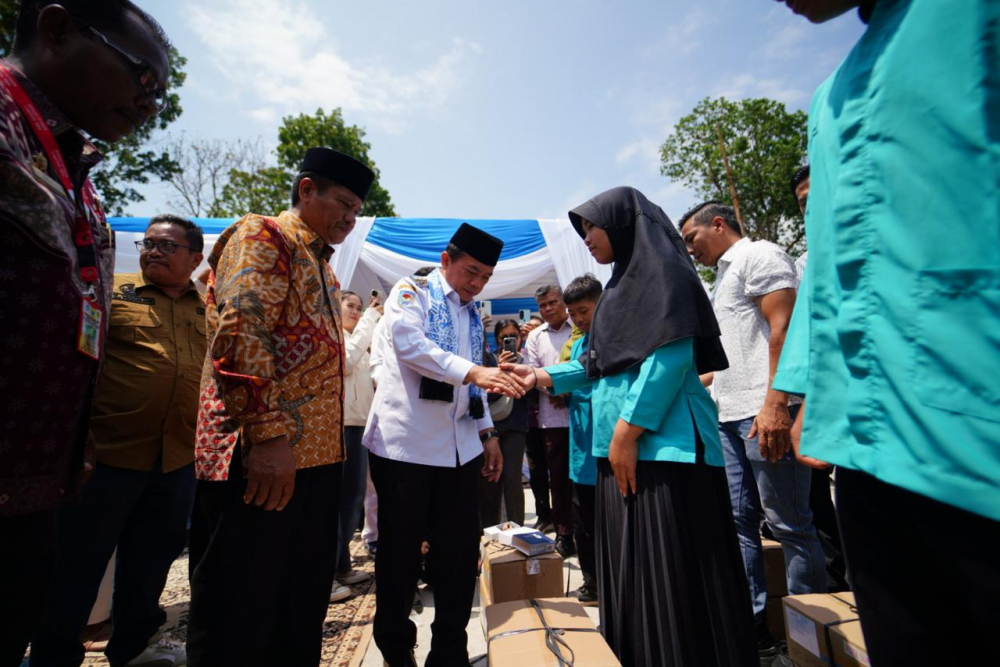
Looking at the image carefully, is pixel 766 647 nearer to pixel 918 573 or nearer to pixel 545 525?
pixel 918 573

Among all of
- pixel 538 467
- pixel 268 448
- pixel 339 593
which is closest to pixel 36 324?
pixel 268 448

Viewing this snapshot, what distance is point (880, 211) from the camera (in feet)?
2.32

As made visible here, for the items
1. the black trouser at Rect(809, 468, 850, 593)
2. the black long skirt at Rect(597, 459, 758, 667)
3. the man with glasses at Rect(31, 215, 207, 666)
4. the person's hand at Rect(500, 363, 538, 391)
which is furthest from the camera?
the black trouser at Rect(809, 468, 850, 593)

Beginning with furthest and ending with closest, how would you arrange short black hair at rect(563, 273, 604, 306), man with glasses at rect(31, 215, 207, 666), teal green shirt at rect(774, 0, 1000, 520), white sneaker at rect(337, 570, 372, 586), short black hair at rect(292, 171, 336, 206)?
short black hair at rect(563, 273, 604, 306), white sneaker at rect(337, 570, 372, 586), man with glasses at rect(31, 215, 207, 666), short black hair at rect(292, 171, 336, 206), teal green shirt at rect(774, 0, 1000, 520)

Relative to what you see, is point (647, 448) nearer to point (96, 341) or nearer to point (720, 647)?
point (720, 647)

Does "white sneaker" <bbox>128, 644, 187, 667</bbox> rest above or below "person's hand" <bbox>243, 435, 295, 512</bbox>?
below

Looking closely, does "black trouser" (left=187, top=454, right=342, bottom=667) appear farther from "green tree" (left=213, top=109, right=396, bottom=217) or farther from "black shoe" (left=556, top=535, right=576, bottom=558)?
"green tree" (left=213, top=109, right=396, bottom=217)

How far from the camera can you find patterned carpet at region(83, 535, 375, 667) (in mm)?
2371

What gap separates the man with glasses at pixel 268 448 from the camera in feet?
4.53

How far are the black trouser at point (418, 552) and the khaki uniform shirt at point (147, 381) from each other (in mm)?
1103

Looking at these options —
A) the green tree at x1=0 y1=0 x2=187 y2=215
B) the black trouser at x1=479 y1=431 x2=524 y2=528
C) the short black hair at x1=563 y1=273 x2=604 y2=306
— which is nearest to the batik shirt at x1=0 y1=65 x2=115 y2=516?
the short black hair at x1=563 y1=273 x2=604 y2=306

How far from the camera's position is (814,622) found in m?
1.76

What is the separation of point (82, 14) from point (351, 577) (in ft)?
11.1

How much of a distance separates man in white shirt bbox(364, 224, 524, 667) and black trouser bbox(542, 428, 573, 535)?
183cm
